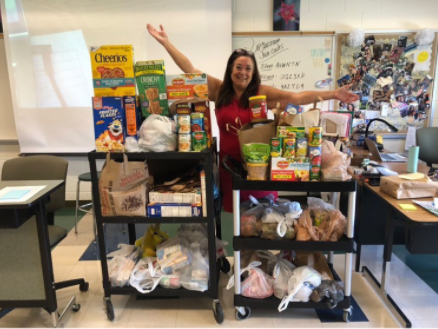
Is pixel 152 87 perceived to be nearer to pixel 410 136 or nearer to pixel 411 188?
pixel 411 188

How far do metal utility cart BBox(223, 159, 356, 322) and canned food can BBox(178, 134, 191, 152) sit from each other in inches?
10.0

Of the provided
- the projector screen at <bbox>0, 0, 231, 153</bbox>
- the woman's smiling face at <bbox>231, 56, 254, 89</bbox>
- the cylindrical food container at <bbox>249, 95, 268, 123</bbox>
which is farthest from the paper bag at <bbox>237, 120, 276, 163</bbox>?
the projector screen at <bbox>0, 0, 231, 153</bbox>

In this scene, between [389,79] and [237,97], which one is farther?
[389,79]

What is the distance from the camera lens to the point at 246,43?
3.41m

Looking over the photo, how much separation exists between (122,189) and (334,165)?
44.0 inches

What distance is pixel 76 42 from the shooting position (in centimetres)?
328

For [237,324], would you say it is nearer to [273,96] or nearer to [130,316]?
[130,316]

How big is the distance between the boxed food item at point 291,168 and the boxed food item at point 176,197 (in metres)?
0.43

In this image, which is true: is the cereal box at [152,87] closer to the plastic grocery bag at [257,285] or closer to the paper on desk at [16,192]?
the paper on desk at [16,192]

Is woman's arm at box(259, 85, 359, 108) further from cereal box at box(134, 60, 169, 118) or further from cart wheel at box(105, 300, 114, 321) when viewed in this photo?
cart wheel at box(105, 300, 114, 321)

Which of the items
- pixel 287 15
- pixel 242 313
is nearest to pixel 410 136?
pixel 287 15

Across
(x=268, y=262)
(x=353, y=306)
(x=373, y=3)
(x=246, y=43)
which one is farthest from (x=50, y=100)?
(x=373, y=3)

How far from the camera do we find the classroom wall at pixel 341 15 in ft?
11.1

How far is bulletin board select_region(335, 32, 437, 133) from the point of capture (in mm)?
3467
